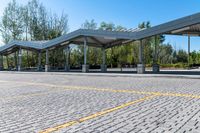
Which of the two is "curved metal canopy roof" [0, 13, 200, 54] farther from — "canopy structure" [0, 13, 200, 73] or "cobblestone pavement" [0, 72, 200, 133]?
"cobblestone pavement" [0, 72, 200, 133]

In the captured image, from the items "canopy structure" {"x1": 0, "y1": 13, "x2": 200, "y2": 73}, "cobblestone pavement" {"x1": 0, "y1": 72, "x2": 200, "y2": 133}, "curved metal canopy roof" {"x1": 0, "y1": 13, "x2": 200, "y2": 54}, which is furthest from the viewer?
"canopy structure" {"x1": 0, "y1": 13, "x2": 200, "y2": 73}

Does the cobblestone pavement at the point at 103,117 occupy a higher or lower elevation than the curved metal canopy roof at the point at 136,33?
lower

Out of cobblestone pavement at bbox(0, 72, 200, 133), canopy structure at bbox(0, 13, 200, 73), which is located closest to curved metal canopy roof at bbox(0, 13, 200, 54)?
canopy structure at bbox(0, 13, 200, 73)

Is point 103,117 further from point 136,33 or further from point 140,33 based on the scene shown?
point 136,33

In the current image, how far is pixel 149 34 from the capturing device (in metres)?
23.8

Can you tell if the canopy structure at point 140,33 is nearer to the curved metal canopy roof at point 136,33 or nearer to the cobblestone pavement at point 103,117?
the curved metal canopy roof at point 136,33

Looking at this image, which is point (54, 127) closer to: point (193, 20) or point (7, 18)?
point (193, 20)

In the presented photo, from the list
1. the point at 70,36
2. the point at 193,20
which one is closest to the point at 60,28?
the point at 70,36

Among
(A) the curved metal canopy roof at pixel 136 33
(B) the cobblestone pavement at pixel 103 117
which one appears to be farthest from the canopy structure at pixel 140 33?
(B) the cobblestone pavement at pixel 103 117

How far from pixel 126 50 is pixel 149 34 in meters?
29.3

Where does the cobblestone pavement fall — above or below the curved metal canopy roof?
below

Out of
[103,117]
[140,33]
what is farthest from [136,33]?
[103,117]

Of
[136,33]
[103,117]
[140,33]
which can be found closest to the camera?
[103,117]

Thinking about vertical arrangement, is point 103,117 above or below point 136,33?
below
